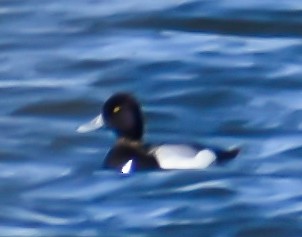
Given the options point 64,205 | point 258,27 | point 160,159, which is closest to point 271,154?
point 160,159

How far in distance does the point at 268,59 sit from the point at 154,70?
31.4 inches

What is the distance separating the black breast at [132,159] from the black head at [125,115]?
15 cm

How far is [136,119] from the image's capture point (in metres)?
11.4

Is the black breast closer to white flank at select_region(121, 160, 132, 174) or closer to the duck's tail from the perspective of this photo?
white flank at select_region(121, 160, 132, 174)

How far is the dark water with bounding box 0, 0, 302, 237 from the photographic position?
414 inches

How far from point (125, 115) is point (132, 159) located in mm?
282

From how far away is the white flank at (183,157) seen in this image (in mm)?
10992

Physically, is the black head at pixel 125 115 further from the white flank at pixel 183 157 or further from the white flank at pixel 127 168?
the white flank at pixel 183 157

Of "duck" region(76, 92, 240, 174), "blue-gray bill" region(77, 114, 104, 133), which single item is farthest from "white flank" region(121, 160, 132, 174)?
"blue-gray bill" region(77, 114, 104, 133)

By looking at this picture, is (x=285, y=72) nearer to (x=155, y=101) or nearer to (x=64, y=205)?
(x=155, y=101)

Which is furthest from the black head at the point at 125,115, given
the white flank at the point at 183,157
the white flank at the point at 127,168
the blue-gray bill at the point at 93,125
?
the white flank at the point at 183,157

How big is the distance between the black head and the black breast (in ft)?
0.51

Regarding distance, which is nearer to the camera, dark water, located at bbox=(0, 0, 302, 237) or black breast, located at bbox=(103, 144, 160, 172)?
dark water, located at bbox=(0, 0, 302, 237)

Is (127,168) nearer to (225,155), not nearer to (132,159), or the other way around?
(132,159)
